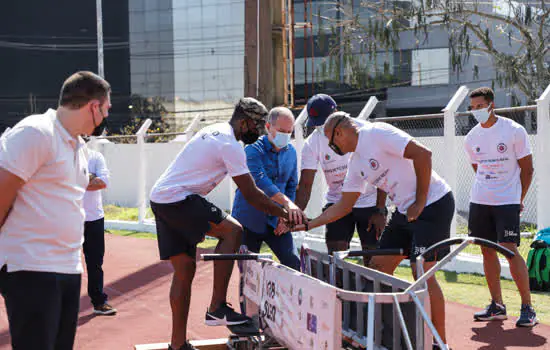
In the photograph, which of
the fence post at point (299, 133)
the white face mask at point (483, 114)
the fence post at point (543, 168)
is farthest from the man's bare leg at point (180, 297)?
the fence post at point (299, 133)

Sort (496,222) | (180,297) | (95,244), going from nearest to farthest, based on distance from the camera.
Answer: (180,297), (496,222), (95,244)

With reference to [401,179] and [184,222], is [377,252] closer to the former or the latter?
[401,179]

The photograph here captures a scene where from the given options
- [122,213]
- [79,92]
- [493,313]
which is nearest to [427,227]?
[493,313]

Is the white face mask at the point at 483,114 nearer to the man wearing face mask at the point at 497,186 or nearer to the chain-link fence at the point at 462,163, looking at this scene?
the man wearing face mask at the point at 497,186

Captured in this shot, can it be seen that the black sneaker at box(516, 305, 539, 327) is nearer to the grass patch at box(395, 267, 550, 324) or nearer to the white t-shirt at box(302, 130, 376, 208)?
the grass patch at box(395, 267, 550, 324)

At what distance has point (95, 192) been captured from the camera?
8406mm

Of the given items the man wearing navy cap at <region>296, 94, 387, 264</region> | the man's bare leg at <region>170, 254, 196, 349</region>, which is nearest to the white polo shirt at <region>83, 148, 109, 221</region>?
the man wearing navy cap at <region>296, 94, 387, 264</region>

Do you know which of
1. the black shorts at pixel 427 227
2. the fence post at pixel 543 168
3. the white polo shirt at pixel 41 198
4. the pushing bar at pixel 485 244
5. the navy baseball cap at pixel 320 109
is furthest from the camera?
the fence post at pixel 543 168

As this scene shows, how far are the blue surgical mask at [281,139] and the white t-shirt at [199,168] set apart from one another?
0.83 m

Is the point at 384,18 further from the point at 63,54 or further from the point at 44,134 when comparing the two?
the point at 63,54

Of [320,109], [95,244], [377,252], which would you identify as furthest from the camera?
[95,244]

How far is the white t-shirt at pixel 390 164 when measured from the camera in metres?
5.44

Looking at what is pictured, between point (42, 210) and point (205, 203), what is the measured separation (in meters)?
2.03

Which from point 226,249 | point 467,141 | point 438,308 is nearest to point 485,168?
point 467,141
